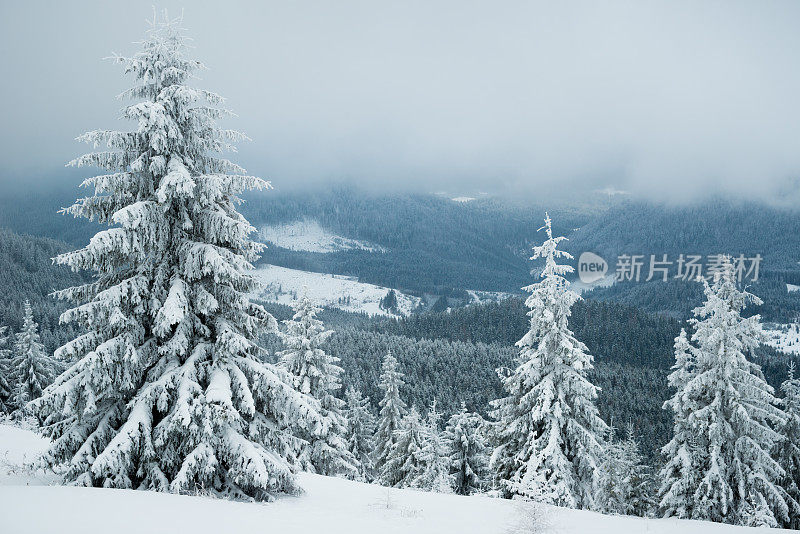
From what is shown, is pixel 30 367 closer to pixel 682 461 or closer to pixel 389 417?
pixel 389 417

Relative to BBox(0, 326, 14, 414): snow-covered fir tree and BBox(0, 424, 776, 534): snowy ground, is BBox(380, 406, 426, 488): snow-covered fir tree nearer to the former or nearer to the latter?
BBox(0, 424, 776, 534): snowy ground

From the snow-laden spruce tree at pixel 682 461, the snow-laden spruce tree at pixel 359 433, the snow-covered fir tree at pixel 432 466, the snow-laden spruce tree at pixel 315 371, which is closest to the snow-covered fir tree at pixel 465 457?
the snow-covered fir tree at pixel 432 466

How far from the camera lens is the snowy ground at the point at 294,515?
21.4ft

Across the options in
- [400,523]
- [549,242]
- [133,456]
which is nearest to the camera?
[400,523]

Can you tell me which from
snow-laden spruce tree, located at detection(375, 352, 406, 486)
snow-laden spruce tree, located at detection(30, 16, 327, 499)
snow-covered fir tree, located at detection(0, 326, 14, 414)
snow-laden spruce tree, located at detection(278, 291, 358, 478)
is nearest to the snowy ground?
snow-laden spruce tree, located at detection(30, 16, 327, 499)

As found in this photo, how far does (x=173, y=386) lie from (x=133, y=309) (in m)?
1.98

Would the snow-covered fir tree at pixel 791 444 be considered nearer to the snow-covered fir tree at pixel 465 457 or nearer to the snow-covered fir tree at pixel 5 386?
the snow-covered fir tree at pixel 465 457

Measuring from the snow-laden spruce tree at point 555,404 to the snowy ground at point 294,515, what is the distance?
298 inches

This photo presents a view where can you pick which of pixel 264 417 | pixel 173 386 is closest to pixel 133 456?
Answer: pixel 173 386

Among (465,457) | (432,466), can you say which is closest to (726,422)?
(432,466)

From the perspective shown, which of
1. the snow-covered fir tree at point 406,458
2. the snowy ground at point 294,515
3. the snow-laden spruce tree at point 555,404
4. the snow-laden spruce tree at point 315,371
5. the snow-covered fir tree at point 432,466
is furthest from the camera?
the snow-covered fir tree at point 406,458

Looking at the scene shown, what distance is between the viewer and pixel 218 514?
291 inches

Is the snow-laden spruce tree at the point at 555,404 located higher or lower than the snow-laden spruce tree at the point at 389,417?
higher

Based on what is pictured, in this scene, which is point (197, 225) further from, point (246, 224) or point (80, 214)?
point (80, 214)
